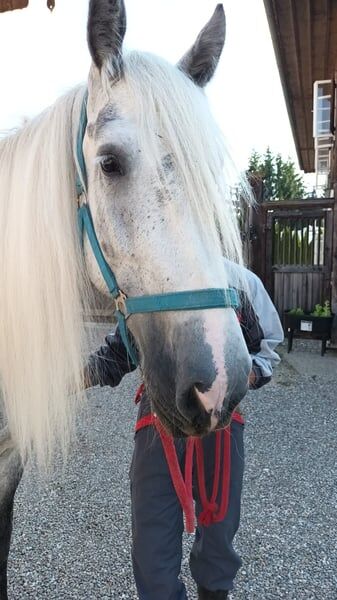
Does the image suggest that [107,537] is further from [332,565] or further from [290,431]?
[290,431]

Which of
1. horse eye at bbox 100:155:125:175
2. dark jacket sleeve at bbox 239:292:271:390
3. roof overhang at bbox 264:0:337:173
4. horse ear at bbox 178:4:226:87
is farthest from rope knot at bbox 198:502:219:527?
roof overhang at bbox 264:0:337:173

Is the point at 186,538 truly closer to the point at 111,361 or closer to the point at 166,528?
the point at 166,528

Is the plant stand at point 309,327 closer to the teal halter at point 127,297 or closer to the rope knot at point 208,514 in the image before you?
the rope knot at point 208,514

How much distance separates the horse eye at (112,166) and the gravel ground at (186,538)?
5.01 ft

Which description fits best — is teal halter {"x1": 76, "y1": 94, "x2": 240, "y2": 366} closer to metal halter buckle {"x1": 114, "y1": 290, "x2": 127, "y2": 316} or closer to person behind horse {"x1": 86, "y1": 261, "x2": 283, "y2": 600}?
metal halter buckle {"x1": 114, "y1": 290, "x2": 127, "y2": 316}

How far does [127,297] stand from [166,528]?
2.76ft

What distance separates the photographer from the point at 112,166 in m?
1.01

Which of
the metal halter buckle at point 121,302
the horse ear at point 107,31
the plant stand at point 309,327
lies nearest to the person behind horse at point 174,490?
the metal halter buckle at point 121,302

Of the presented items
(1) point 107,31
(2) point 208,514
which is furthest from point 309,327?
(1) point 107,31

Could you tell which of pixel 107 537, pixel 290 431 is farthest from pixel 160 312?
pixel 290 431

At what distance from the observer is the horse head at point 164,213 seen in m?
0.91

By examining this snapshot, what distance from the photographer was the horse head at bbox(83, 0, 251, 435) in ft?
2.99

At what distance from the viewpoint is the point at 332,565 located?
7.18ft

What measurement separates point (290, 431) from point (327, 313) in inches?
85.1
